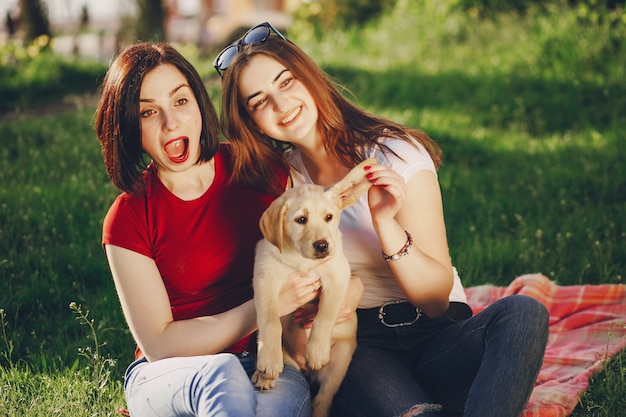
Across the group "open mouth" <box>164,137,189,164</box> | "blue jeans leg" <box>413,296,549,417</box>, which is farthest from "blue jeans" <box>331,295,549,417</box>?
"open mouth" <box>164,137,189,164</box>

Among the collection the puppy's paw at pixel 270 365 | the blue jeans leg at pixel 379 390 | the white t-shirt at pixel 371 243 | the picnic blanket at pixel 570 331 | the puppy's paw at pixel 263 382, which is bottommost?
the picnic blanket at pixel 570 331

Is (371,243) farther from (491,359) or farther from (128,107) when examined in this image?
(128,107)

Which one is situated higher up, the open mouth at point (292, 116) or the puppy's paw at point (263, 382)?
the open mouth at point (292, 116)

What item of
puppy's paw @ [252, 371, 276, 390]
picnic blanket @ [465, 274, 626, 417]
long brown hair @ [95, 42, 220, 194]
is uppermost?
long brown hair @ [95, 42, 220, 194]

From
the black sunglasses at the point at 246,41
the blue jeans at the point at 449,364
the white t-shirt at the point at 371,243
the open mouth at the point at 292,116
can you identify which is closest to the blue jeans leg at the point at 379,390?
the blue jeans at the point at 449,364

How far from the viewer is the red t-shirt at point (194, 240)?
3004 millimetres

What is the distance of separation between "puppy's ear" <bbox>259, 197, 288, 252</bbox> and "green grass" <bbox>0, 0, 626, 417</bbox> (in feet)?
2.99

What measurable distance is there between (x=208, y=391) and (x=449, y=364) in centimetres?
105

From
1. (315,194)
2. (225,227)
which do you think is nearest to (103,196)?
(225,227)

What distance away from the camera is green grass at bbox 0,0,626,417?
148 inches

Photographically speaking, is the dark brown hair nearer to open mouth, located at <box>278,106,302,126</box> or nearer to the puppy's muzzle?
open mouth, located at <box>278,106,302,126</box>

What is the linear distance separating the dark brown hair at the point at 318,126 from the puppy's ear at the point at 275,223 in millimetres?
467

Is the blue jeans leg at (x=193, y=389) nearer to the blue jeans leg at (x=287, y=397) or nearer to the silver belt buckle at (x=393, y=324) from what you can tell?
the blue jeans leg at (x=287, y=397)

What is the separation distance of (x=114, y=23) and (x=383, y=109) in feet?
82.9
